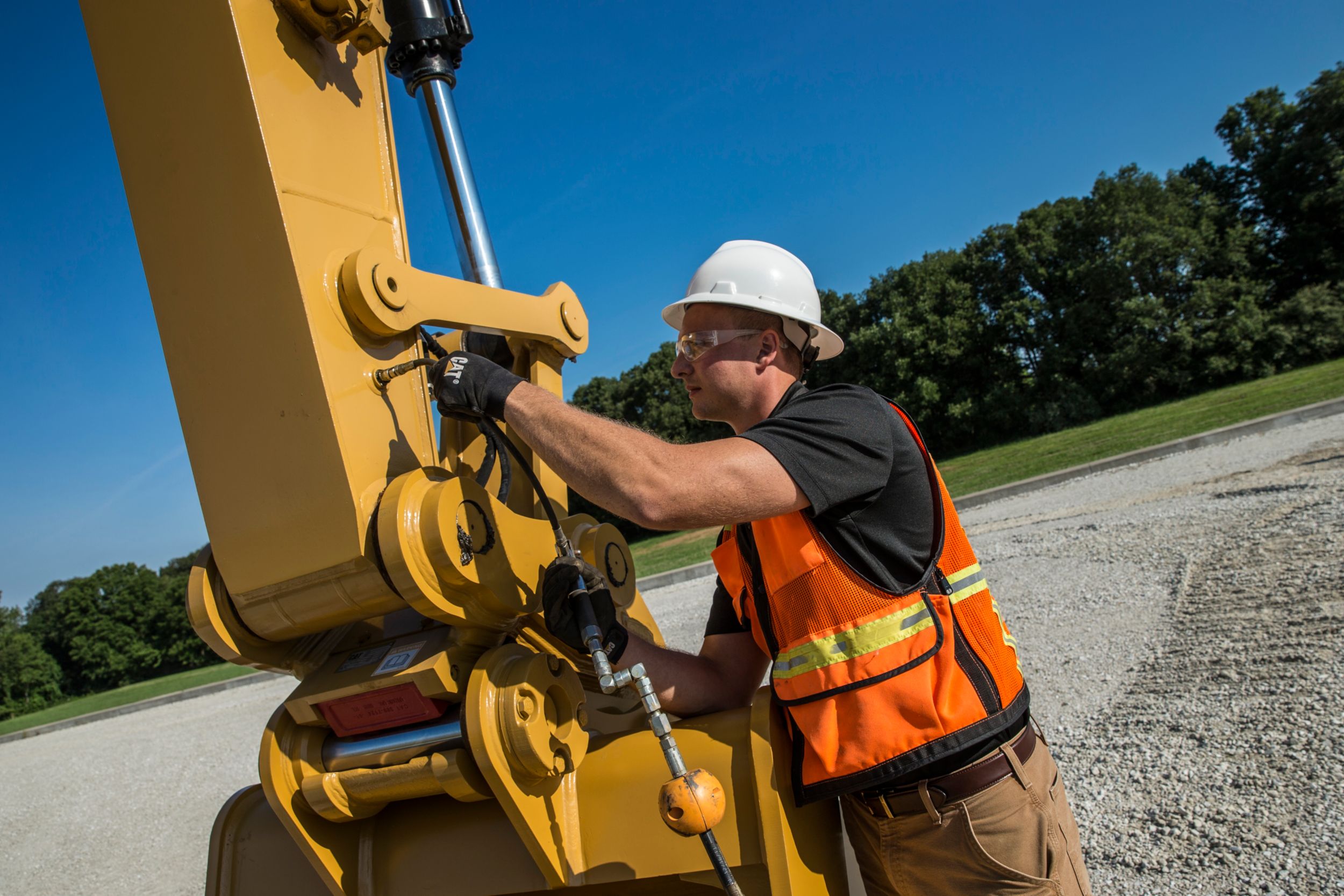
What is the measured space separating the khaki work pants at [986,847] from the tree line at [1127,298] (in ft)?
76.7

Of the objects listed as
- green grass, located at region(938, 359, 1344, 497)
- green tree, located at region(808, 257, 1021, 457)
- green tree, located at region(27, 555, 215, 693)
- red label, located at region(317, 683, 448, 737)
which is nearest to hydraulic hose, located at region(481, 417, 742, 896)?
red label, located at region(317, 683, 448, 737)

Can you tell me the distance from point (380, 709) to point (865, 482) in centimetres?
117

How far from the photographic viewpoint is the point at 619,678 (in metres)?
1.66

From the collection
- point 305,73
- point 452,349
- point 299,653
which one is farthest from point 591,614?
point 305,73

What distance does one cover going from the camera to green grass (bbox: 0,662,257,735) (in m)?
15.3

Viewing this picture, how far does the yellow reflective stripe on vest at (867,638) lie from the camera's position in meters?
1.65

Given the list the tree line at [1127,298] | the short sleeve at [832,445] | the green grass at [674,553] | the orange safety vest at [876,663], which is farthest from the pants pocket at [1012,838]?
the tree line at [1127,298]

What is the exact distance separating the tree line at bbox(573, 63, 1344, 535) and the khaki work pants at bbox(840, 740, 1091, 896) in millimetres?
23378

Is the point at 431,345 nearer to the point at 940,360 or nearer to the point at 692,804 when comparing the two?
the point at 692,804

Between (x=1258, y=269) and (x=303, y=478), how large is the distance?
35892 mm

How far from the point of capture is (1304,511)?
635cm

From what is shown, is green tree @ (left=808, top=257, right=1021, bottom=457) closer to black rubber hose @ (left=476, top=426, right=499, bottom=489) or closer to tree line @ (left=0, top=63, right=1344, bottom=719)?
tree line @ (left=0, top=63, right=1344, bottom=719)

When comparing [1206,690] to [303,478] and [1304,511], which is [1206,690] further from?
[303,478]

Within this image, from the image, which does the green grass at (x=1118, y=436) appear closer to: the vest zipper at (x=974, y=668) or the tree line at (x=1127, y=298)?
the tree line at (x=1127, y=298)
